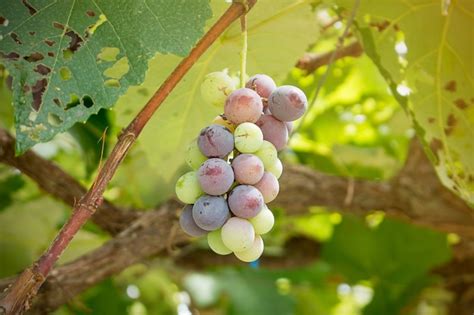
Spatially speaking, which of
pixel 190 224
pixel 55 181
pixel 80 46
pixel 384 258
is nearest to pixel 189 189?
pixel 190 224

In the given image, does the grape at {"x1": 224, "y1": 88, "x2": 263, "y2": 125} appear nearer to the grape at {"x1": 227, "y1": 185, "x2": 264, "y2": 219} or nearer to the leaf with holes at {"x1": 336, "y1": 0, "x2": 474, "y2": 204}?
the grape at {"x1": 227, "y1": 185, "x2": 264, "y2": 219}

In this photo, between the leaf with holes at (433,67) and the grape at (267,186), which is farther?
the leaf with holes at (433,67)

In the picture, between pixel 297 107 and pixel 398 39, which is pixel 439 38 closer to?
pixel 398 39

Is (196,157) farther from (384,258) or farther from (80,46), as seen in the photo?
(384,258)

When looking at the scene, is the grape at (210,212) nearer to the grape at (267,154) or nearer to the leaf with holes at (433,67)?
the grape at (267,154)

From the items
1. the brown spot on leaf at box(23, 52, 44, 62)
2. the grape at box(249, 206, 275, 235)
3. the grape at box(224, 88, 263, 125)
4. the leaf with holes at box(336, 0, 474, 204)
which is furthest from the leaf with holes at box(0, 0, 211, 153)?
the leaf with holes at box(336, 0, 474, 204)

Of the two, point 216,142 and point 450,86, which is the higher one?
point 450,86

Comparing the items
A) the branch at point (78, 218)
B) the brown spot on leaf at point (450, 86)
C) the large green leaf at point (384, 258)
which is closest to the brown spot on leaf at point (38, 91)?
the branch at point (78, 218)
